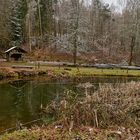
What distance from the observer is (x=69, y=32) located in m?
80.3

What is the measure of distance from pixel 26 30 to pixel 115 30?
93.4 feet

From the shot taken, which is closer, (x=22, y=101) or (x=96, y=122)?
(x=96, y=122)

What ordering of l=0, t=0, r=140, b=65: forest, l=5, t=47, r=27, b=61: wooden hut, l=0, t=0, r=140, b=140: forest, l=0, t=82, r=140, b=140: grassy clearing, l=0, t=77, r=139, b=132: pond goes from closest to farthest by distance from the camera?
l=0, t=82, r=140, b=140: grassy clearing → l=0, t=0, r=140, b=140: forest → l=0, t=77, r=139, b=132: pond → l=5, t=47, r=27, b=61: wooden hut → l=0, t=0, r=140, b=65: forest

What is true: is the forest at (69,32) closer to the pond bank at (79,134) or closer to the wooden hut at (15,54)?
the wooden hut at (15,54)

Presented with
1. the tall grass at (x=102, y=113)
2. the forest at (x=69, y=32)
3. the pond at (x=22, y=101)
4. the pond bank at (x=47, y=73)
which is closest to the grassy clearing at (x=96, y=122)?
the tall grass at (x=102, y=113)

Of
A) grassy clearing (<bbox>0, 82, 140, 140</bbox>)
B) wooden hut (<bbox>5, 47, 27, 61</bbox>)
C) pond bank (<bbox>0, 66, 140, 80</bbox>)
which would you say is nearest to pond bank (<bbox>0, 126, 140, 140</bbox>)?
grassy clearing (<bbox>0, 82, 140, 140</bbox>)

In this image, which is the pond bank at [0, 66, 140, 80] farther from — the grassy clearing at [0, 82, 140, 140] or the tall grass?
the tall grass

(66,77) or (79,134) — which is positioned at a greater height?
(79,134)

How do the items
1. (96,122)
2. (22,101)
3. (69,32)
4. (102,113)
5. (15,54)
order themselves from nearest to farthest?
(96,122) → (102,113) → (22,101) → (15,54) → (69,32)

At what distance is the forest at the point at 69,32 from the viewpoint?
212ft

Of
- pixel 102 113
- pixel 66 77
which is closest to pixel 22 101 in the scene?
pixel 102 113

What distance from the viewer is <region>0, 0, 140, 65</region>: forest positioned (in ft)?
212

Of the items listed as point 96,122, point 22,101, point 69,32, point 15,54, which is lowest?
point 22,101

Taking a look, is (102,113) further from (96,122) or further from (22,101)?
(22,101)
